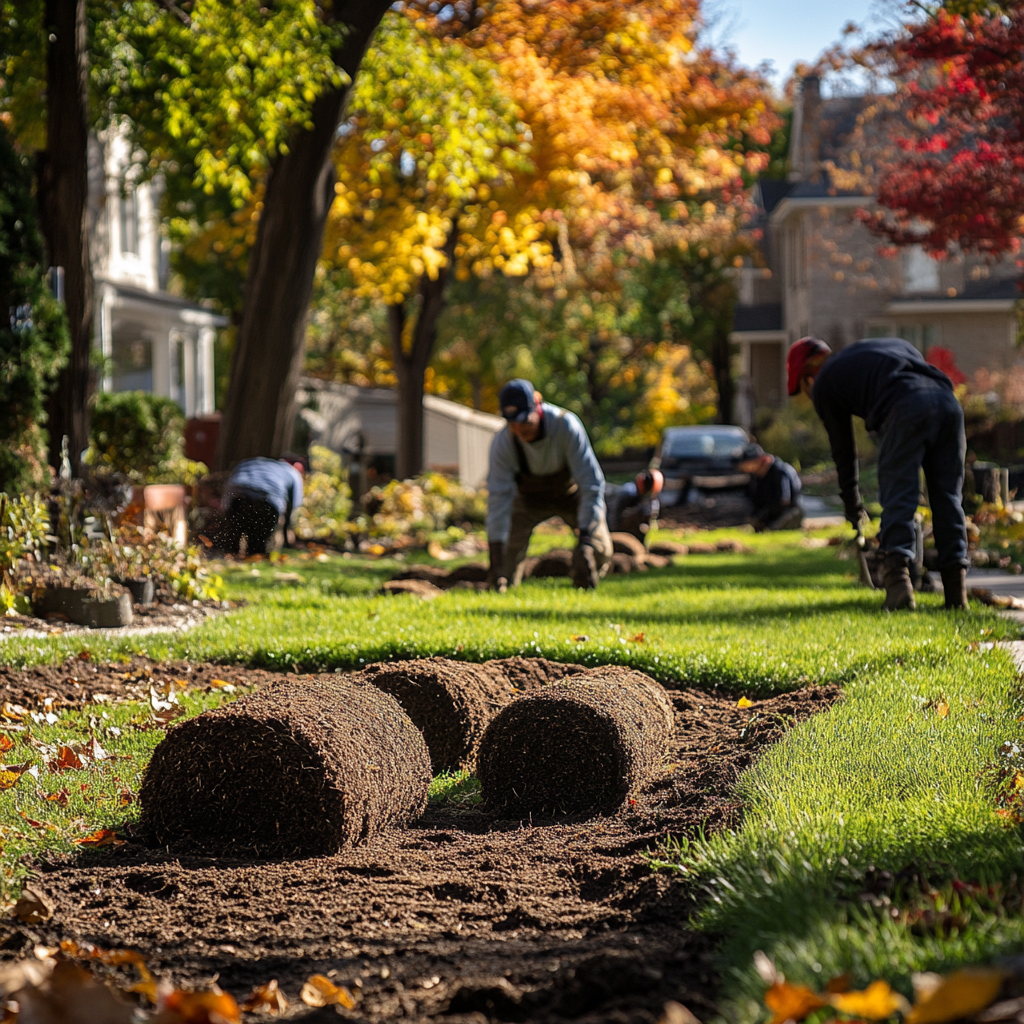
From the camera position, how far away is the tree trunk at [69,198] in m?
11.1

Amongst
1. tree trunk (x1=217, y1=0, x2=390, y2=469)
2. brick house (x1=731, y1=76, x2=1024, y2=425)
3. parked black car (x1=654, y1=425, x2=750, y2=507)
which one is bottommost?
parked black car (x1=654, y1=425, x2=750, y2=507)

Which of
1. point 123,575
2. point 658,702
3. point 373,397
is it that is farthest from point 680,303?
point 658,702

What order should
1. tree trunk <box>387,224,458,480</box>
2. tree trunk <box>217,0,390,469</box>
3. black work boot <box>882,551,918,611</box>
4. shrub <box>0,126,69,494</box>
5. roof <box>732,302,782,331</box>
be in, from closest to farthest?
black work boot <box>882,551,918,611</box>, shrub <box>0,126,69,494</box>, tree trunk <box>217,0,390,469</box>, tree trunk <box>387,224,458,480</box>, roof <box>732,302,782,331</box>

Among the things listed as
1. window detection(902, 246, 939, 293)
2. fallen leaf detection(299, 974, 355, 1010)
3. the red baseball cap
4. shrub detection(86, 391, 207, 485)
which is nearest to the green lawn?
fallen leaf detection(299, 974, 355, 1010)

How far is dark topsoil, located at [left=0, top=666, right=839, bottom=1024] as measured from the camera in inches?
105

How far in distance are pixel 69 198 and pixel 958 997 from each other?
10.9m

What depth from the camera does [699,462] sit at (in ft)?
79.4

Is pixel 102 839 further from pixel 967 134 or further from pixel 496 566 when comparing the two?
pixel 967 134

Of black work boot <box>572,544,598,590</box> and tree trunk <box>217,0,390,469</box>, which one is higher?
tree trunk <box>217,0,390,469</box>

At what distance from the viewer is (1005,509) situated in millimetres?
13078

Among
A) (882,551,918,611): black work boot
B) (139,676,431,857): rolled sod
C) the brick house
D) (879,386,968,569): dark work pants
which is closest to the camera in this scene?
(139,676,431,857): rolled sod

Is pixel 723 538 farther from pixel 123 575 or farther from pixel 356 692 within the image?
pixel 356 692

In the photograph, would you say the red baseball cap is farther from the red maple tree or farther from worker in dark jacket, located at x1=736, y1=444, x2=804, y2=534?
worker in dark jacket, located at x1=736, y1=444, x2=804, y2=534

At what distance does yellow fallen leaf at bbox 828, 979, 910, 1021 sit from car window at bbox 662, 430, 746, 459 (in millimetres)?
22098
